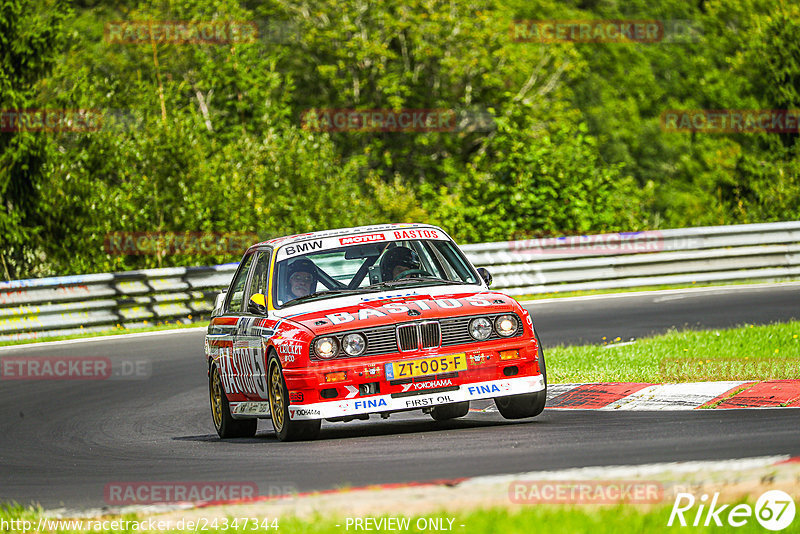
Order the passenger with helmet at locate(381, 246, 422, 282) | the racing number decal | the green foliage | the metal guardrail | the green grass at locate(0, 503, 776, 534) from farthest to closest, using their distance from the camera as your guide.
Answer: the green foliage, the metal guardrail, the passenger with helmet at locate(381, 246, 422, 282), the racing number decal, the green grass at locate(0, 503, 776, 534)

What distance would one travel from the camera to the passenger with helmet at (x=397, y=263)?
1034 cm

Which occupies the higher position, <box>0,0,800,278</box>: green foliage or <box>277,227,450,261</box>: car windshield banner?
<box>277,227,450,261</box>: car windshield banner

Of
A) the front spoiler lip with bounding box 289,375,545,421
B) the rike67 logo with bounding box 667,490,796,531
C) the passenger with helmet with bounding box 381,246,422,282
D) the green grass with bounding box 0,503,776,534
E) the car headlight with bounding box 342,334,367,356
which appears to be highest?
the rike67 logo with bounding box 667,490,796,531

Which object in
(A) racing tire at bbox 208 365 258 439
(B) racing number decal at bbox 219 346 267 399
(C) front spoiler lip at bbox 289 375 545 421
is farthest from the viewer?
(A) racing tire at bbox 208 365 258 439

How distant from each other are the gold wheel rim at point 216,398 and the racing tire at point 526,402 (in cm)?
253

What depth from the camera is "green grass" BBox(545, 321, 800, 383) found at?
37.3 feet

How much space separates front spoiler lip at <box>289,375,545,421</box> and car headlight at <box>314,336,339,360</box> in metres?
0.32

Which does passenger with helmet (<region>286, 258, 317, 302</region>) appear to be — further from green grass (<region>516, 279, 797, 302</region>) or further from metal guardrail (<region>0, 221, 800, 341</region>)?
green grass (<region>516, 279, 797, 302</region>)

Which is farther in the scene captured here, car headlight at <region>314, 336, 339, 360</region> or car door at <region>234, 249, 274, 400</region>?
car door at <region>234, 249, 274, 400</region>

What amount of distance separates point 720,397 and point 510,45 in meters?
38.3

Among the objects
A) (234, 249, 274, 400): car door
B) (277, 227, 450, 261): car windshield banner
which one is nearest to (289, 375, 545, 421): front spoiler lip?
(234, 249, 274, 400): car door

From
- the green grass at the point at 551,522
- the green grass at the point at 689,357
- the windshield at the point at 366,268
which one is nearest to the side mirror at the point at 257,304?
the windshield at the point at 366,268

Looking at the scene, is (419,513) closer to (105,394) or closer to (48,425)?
(48,425)

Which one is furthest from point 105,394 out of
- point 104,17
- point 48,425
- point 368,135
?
point 104,17
